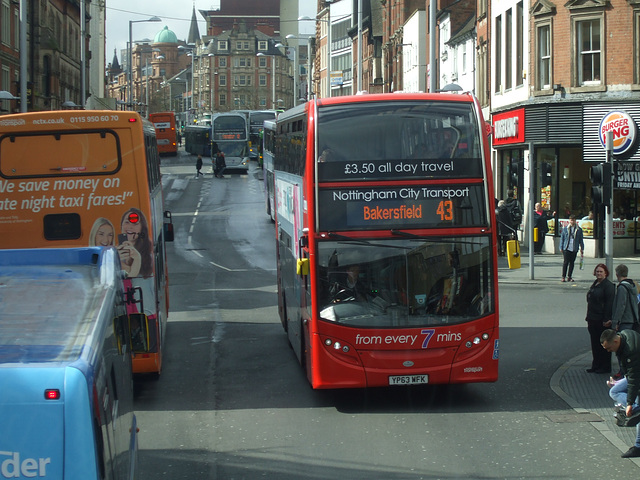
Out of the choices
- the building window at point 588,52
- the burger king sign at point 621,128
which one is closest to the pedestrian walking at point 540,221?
the burger king sign at point 621,128

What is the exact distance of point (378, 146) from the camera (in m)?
11.1

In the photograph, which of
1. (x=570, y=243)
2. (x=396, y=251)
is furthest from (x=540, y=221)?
(x=396, y=251)

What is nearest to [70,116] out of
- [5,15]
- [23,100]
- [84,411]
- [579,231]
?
[84,411]

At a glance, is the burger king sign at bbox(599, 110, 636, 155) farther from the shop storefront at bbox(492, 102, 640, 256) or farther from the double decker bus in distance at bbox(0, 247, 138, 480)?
the double decker bus in distance at bbox(0, 247, 138, 480)

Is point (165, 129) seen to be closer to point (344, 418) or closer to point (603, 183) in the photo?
point (603, 183)

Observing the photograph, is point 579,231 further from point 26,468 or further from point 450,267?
point 26,468

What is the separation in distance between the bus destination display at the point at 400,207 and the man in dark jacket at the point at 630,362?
2413 mm

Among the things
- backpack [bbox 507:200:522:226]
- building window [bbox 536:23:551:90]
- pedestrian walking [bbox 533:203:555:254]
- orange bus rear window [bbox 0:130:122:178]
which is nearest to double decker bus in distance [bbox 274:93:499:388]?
orange bus rear window [bbox 0:130:122:178]

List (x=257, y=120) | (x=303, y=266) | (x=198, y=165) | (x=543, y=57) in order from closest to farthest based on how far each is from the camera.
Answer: (x=303, y=266)
(x=543, y=57)
(x=198, y=165)
(x=257, y=120)

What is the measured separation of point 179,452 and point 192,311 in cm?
1046

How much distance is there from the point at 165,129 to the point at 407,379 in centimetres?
7316

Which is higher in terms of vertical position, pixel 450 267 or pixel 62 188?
pixel 62 188

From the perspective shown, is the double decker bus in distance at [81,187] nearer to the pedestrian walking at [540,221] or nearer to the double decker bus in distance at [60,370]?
the double decker bus in distance at [60,370]

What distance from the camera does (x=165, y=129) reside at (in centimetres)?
8162
